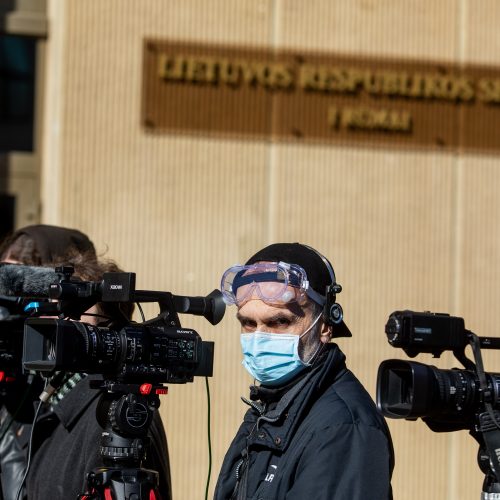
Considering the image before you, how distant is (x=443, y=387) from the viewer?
3201 mm

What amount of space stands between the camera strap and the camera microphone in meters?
1.28

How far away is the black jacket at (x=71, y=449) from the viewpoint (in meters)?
3.57

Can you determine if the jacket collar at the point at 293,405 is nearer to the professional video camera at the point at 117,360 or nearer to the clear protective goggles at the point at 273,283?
the clear protective goggles at the point at 273,283

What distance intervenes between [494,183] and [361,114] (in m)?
1.00

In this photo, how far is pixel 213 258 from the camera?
728 cm

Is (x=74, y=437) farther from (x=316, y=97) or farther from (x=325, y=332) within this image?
(x=316, y=97)

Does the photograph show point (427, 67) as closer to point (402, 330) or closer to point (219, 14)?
point (219, 14)

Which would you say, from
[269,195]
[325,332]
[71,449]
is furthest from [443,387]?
[269,195]

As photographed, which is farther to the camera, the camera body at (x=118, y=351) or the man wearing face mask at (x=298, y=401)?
the camera body at (x=118, y=351)

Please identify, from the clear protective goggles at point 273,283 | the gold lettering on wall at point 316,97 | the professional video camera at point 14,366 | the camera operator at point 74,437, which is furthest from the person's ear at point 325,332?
the gold lettering on wall at point 316,97

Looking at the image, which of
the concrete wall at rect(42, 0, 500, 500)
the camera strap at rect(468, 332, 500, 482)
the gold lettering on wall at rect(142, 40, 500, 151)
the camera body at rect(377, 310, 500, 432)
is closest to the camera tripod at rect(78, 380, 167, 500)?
the camera body at rect(377, 310, 500, 432)

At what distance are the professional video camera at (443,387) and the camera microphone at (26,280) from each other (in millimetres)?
1042

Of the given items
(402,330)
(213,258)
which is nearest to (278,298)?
(402,330)

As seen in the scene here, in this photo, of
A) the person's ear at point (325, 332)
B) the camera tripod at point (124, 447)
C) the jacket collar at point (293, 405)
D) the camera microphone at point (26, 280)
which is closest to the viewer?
the jacket collar at point (293, 405)
